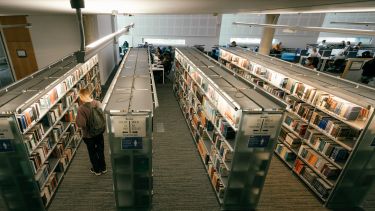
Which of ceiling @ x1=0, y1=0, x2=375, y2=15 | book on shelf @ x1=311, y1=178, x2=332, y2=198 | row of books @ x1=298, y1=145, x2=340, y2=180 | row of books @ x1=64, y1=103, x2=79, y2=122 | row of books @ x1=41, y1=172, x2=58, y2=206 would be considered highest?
ceiling @ x1=0, y1=0, x2=375, y2=15

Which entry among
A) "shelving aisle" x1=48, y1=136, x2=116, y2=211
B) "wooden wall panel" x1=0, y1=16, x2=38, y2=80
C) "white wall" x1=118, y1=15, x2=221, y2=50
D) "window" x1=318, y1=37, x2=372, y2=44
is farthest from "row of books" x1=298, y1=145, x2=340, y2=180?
"window" x1=318, y1=37, x2=372, y2=44

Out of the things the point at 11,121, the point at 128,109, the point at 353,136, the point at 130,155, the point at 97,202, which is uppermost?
the point at 128,109

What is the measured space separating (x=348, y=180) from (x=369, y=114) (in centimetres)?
135

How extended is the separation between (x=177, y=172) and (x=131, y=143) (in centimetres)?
209

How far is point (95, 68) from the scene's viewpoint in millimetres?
7910

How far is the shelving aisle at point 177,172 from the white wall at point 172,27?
10.5 m

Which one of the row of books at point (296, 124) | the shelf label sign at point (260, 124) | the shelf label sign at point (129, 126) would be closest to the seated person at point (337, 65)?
the row of books at point (296, 124)

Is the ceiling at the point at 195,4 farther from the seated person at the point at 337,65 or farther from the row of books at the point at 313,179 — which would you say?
the seated person at the point at 337,65

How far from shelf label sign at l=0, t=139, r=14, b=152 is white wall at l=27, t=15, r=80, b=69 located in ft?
23.2

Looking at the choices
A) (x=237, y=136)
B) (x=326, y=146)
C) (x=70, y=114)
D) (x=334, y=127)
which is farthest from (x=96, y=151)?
(x=334, y=127)

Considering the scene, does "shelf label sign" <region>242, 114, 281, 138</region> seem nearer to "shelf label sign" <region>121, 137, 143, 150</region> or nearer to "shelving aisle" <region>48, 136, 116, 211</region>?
"shelf label sign" <region>121, 137, 143, 150</region>

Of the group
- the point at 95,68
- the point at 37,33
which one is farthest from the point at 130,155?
the point at 37,33

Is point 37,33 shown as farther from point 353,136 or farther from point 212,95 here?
point 353,136

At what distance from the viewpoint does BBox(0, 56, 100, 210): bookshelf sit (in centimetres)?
327
